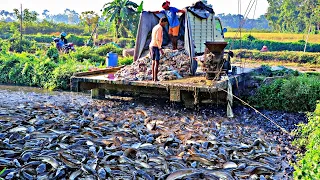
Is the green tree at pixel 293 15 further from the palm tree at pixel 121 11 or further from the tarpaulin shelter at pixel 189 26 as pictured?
the tarpaulin shelter at pixel 189 26

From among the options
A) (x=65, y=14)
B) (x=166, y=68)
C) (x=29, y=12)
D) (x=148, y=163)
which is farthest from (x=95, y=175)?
(x=65, y=14)

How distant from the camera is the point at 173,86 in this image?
405 inches

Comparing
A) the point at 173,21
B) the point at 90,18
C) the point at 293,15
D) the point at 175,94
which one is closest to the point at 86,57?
the point at 173,21

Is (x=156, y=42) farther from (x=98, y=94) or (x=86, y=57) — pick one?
(x=86, y=57)

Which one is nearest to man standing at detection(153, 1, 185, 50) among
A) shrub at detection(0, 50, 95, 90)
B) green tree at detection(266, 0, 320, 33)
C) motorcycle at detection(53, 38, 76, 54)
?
shrub at detection(0, 50, 95, 90)

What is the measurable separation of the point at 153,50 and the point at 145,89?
116 centimetres

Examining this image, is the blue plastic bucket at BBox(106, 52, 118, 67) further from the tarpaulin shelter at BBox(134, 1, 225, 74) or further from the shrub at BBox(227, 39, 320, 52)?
the shrub at BBox(227, 39, 320, 52)

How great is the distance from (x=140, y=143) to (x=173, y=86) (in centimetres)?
287

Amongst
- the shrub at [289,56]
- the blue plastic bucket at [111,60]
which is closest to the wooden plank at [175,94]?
the blue plastic bucket at [111,60]

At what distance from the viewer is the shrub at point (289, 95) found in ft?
34.9

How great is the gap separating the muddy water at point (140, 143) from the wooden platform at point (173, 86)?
0.45 meters

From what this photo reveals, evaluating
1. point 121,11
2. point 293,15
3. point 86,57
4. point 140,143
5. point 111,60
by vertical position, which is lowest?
point 140,143

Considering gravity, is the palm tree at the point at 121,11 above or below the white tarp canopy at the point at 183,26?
above

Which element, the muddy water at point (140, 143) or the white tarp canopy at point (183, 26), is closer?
the muddy water at point (140, 143)
